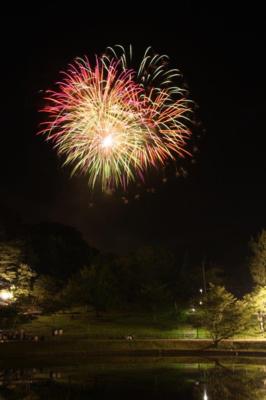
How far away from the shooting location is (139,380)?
27.8m

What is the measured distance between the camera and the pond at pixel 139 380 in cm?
2316

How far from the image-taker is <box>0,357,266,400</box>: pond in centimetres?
Result: 2316

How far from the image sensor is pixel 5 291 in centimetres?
6041

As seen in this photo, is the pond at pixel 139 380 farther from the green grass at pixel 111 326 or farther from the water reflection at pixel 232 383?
the green grass at pixel 111 326

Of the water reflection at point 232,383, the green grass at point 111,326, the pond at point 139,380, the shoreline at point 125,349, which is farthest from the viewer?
the green grass at point 111,326

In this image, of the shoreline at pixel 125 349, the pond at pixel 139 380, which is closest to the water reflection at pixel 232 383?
the pond at pixel 139 380

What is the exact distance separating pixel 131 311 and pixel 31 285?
49.4 ft

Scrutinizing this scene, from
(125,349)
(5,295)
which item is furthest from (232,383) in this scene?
(5,295)

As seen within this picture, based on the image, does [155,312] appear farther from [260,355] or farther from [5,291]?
[260,355]

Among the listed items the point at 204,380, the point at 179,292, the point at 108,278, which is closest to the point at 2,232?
the point at 108,278

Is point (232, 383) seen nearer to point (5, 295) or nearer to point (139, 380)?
point (139, 380)

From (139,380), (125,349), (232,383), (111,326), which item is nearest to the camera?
(232,383)

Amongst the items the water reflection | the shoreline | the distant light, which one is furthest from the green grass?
the water reflection

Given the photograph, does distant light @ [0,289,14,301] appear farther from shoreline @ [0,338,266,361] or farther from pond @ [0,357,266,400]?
pond @ [0,357,266,400]
